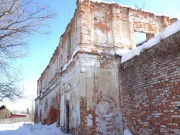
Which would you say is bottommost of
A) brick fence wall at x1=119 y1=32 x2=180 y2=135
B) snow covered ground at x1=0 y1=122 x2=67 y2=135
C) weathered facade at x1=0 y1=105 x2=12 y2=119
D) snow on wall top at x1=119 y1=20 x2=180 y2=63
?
weathered facade at x1=0 y1=105 x2=12 y2=119

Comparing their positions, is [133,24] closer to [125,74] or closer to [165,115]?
[125,74]

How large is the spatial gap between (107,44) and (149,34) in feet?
10.4

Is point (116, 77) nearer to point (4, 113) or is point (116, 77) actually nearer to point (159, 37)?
point (159, 37)

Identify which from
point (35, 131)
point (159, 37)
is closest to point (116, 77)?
point (159, 37)

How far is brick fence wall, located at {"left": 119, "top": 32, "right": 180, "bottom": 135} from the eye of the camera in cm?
575

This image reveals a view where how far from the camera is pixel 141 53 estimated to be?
24.1ft

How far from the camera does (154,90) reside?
662 centimetres

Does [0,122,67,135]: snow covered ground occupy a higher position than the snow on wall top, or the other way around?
the snow on wall top

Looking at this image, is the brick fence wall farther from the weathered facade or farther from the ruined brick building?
the weathered facade

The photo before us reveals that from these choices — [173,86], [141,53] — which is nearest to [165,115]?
[173,86]

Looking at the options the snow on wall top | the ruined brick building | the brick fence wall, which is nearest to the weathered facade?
the ruined brick building

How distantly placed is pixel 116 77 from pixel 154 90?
287 cm

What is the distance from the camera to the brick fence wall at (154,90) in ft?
18.9

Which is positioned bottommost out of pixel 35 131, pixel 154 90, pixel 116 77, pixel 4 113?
pixel 4 113
